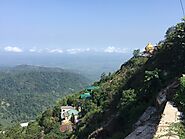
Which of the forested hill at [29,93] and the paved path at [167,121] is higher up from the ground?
the paved path at [167,121]

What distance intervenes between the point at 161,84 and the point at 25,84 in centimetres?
17053

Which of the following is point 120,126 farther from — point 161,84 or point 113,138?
point 161,84

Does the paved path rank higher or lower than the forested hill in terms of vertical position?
higher

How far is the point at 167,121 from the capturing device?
10.8 m

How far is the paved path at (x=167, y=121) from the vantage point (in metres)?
9.27

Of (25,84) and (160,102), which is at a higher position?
(160,102)

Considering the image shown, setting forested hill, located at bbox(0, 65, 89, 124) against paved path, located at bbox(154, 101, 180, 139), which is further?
forested hill, located at bbox(0, 65, 89, 124)

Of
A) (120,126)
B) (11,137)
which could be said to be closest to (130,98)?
(120,126)

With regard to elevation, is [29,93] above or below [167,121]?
below

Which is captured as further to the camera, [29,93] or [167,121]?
[29,93]

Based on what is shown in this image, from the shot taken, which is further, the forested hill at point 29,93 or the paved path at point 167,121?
the forested hill at point 29,93

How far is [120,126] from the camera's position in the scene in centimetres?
1903

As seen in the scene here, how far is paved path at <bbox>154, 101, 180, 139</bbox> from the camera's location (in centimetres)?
927

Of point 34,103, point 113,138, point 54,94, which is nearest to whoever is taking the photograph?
point 113,138
